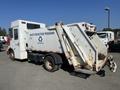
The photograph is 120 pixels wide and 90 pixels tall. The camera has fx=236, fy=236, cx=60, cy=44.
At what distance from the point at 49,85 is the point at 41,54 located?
16.4ft

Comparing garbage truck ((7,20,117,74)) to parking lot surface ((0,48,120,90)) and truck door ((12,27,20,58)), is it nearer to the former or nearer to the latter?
truck door ((12,27,20,58))

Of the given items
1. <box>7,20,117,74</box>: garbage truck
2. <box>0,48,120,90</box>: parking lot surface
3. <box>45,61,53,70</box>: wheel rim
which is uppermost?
<box>7,20,117,74</box>: garbage truck

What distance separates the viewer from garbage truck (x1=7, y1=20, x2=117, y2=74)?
10930 mm

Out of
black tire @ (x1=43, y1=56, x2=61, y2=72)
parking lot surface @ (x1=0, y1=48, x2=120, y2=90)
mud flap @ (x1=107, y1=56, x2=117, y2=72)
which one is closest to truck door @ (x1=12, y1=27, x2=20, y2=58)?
black tire @ (x1=43, y1=56, x2=61, y2=72)

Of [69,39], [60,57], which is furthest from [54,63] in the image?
[69,39]

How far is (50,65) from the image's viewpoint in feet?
40.7

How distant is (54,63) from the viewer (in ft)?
39.2

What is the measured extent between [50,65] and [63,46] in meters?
1.25

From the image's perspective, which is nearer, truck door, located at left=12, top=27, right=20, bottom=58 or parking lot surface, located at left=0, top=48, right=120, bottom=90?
parking lot surface, located at left=0, top=48, right=120, bottom=90

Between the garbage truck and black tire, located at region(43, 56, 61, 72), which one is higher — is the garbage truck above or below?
above

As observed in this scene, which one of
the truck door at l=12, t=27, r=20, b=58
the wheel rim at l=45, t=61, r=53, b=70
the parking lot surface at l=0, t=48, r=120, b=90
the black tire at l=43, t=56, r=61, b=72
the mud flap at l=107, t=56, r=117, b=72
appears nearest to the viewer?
the parking lot surface at l=0, t=48, r=120, b=90

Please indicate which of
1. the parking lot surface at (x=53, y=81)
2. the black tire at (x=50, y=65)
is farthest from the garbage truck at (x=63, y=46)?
the parking lot surface at (x=53, y=81)

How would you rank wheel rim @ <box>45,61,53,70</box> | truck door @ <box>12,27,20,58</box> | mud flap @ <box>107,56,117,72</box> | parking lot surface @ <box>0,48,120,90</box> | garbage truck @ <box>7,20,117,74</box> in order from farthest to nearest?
1. truck door @ <box>12,27,20,58</box>
2. wheel rim @ <box>45,61,53,70</box>
3. mud flap @ <box>107,56,117,72</box>
4. garbage truck @ <box>7,20,117,74</box>
5. parking lot surface @ <box>0,48,120,90</box>

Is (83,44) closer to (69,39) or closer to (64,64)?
(69,39)
